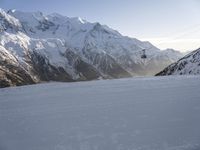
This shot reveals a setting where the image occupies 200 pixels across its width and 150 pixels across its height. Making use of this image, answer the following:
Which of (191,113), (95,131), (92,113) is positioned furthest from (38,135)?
(191,113)

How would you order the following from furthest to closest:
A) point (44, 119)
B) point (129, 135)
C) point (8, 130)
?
point (44, 119)
point (8, 130)
point (129, 135)

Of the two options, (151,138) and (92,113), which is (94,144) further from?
(92,113)

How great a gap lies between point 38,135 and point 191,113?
53.3 ft

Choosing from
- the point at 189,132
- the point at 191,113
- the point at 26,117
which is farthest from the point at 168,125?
the point at 26,117

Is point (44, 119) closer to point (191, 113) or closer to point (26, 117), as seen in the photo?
point (26, 117)

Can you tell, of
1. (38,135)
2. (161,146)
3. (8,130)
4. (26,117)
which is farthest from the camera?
(26,117)

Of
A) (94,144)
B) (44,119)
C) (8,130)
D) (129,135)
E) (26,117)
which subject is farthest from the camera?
(26,117)

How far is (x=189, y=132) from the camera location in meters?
27.8

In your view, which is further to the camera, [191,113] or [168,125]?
[191,113]

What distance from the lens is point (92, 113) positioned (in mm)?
42719

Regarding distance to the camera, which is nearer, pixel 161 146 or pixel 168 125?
pixel 161 146

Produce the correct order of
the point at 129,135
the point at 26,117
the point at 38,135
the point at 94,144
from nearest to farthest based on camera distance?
the point at 94,144
the point at 129,135
the point at 38,135
the point at 26,117

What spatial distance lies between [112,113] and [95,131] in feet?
35.7

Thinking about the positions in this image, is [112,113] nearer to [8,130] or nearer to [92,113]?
[92,113]
